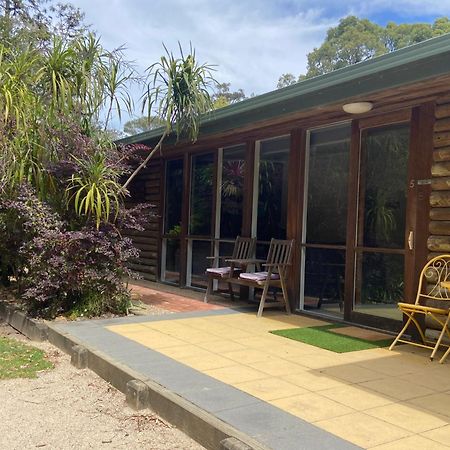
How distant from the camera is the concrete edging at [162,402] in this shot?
2.70m

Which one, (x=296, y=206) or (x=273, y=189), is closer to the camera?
(x=296, y=206)

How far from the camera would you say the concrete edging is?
8.85 ft

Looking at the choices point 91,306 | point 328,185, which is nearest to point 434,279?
point 328,185

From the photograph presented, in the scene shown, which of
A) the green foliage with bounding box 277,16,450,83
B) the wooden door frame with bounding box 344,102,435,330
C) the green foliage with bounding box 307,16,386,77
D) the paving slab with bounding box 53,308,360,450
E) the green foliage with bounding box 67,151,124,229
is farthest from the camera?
the green foliage with bounding box 307,16,386,77

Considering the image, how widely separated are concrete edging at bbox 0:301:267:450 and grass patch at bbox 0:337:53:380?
0.77 ft

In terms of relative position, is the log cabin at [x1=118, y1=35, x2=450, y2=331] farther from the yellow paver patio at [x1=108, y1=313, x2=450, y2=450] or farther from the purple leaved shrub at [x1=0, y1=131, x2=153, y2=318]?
the purple leaved shrub at [x1=0, y1=131, x2=153, y2=318]

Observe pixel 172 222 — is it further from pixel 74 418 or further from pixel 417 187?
pixel 74 418

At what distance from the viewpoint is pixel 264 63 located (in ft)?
96.2

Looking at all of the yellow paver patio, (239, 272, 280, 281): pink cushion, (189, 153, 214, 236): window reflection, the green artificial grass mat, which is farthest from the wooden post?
(189, 153, 214, 236): window reflection

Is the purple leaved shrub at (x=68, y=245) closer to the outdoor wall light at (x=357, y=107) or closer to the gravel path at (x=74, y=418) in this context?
the gravel path at (x=74, y=418)

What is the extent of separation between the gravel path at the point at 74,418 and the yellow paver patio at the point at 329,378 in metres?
0.63

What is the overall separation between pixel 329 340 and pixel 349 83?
2.41 metres

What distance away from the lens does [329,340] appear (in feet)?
16.2

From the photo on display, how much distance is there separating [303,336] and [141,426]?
7.64ft
